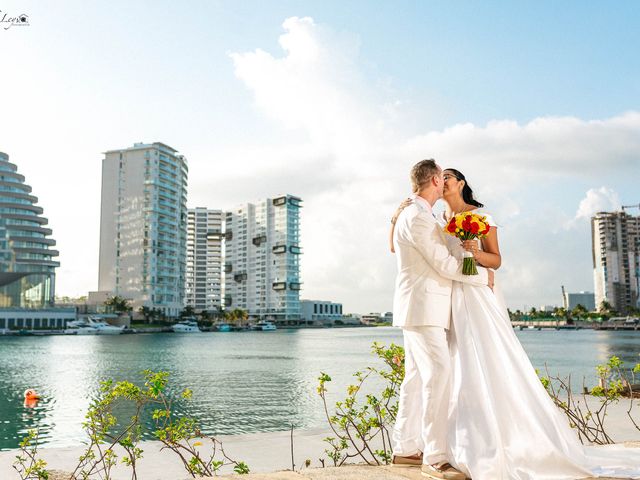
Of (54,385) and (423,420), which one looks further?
(54,385)

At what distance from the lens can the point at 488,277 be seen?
14.1 feet

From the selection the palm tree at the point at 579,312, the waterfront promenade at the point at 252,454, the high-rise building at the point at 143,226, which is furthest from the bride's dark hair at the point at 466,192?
the palm tree at the point at 579,312

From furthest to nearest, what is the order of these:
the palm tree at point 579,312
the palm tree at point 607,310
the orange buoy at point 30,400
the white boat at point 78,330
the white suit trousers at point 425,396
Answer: the palm tree at point 579,312 < the palm tree at point 607,310 < the white boat at point 78,330 < the orange buoy at point 30,400 < the white suit trousers at point 425,396

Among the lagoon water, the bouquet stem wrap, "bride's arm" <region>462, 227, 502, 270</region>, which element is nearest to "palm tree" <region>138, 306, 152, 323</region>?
the lagoon water

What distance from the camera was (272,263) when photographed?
18388 centimetres

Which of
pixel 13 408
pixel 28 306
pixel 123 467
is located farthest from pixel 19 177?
pixel 123 467

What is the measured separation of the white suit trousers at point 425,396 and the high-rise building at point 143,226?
124 meters

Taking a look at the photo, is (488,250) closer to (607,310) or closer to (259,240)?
(259,240)

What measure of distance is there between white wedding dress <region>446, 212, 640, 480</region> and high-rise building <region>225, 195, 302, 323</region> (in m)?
174

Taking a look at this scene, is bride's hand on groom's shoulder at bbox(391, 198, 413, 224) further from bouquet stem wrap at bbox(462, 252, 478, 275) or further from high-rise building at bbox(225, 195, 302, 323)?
high-rise building at bbox(225, 195, 302, 323)

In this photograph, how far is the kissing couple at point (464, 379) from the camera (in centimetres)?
387

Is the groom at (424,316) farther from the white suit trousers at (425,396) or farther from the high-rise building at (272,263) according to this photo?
the high-rise building at (272,263)

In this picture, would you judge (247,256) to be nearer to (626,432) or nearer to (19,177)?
(19,177)

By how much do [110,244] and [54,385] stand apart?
109 meters
